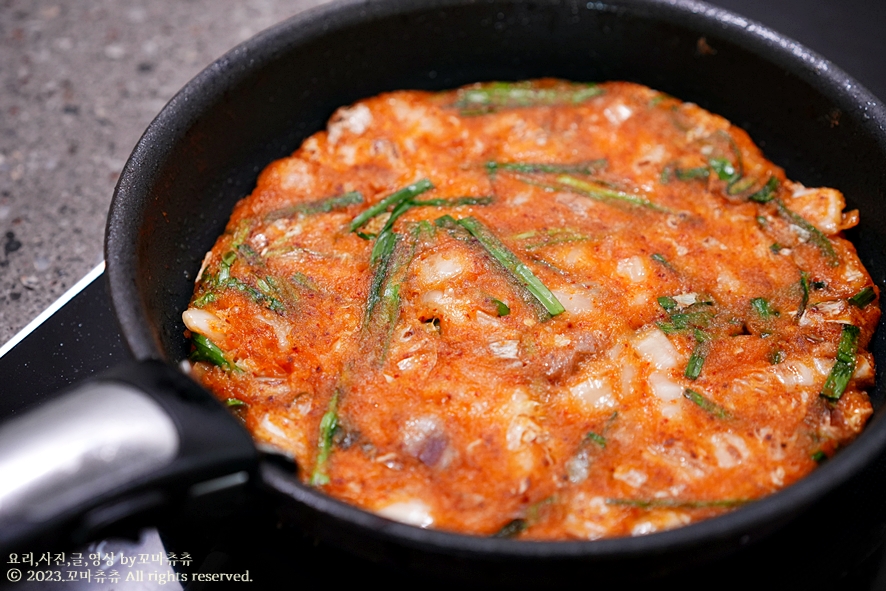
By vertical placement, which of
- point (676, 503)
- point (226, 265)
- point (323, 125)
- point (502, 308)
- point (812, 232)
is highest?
point (323, 125)

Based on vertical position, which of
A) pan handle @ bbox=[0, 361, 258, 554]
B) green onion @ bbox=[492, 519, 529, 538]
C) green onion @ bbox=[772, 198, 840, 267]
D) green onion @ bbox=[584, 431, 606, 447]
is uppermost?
pan handle @ bbox=[0, 361, 258, 554]

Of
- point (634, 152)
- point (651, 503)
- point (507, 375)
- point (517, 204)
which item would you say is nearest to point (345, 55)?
point (517, 204)

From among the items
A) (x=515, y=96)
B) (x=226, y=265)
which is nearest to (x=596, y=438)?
(x=226, y=265)

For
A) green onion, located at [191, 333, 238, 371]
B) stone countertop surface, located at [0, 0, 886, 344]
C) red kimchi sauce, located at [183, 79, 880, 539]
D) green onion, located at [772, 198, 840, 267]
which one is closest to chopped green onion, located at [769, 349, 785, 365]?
red kimchi sauce, located at [183, 79, 880, 539]

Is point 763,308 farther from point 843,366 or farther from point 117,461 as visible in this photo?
Answer: point 117,461

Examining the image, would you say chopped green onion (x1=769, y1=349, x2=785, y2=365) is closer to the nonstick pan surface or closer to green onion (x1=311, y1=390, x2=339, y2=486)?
the nonstick pan surface
